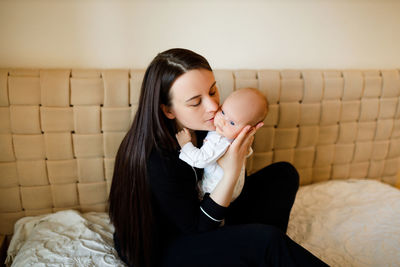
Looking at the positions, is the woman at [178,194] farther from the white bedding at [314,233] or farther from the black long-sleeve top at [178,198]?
the white bedding at [314,233]

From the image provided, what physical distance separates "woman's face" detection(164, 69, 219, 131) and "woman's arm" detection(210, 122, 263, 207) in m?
0.11

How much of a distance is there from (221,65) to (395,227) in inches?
41.3

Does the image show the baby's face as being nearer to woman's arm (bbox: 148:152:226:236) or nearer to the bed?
woman's arm (bbox: 148:152:226:236)

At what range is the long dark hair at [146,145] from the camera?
0.96 meters

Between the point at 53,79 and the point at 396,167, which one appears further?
the point at 396,167

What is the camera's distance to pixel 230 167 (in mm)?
964

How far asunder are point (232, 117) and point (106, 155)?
2.02ft

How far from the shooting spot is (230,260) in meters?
0.91

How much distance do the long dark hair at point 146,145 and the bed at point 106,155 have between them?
0.13m

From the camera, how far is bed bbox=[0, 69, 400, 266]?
1149mm

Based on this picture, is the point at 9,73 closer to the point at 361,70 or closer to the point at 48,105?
the point at 48,105

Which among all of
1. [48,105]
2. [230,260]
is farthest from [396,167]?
[48,105]

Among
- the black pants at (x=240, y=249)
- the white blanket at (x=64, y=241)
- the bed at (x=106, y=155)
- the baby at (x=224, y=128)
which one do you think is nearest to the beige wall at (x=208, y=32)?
the bed at (x=106, y=155)

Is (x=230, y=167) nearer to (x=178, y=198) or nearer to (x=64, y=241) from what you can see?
(x=178, y=198)
